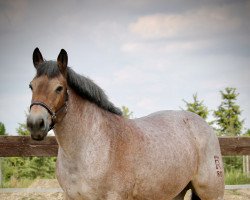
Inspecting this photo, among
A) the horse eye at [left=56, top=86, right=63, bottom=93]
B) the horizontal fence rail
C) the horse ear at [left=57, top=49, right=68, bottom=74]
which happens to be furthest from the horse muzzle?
the horizontal fence rail

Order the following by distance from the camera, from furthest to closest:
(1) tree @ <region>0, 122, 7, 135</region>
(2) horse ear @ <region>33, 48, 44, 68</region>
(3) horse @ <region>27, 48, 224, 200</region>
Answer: (1) tree @ <region>0, 122, 7, 135</region> → (2) horse ear @ <region>33, 48, 44, 68</region> → (3) horse @ <region>27, 48, 224, 200</region>

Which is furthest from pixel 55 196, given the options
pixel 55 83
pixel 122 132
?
pixel 55 83

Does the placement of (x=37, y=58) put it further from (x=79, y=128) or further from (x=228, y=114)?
(x=228, y=114)

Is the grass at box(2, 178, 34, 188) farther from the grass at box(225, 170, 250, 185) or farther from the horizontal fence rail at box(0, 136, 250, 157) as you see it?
the grass at box(225, 170, 250, 185)

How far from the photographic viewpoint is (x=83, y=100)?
404 cm

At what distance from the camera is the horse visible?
3650mm

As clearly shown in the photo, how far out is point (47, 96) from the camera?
11.7 ft

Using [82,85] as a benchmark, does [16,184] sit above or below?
below

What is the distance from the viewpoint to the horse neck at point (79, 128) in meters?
3.87

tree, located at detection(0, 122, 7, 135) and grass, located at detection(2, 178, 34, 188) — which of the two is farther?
tree, located at detection(0, 122, 7, 135)

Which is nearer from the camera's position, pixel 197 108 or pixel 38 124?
pixel 38 124

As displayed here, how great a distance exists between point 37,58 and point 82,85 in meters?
0.50

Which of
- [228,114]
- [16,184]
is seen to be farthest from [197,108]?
[16,184]

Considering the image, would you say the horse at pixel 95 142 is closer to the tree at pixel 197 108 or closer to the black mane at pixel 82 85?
the black mane at pixel 82 85
